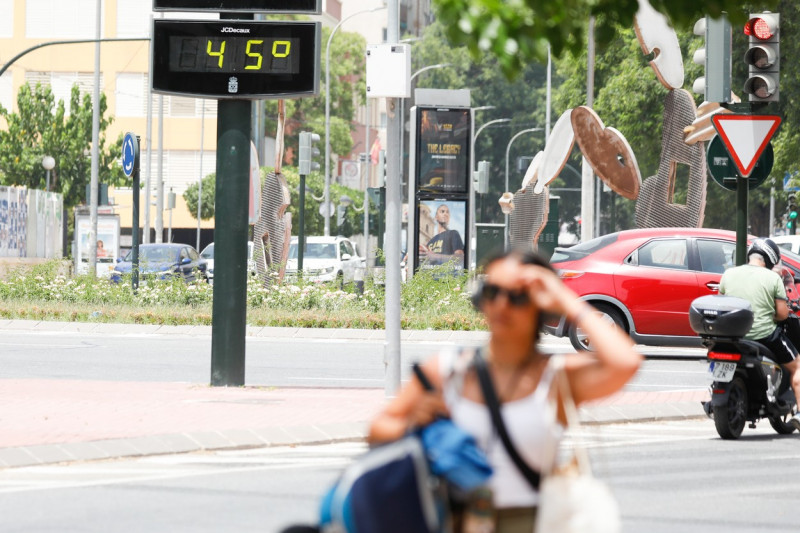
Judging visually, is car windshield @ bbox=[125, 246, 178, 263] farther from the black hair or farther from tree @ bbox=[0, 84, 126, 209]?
the black hair

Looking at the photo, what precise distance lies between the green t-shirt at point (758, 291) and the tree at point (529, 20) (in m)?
6.71

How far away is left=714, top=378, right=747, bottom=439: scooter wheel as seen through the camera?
1144 centimetres

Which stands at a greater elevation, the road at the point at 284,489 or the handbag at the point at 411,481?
the handbag at the point at 411,481

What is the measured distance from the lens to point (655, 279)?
18.8 m

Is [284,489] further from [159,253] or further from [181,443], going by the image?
[159,253]

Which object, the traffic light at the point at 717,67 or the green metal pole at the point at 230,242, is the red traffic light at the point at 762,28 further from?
the green metal pole at the point at 230,242

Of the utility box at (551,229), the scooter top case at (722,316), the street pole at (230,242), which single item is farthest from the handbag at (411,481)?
the utility box at (551,229)

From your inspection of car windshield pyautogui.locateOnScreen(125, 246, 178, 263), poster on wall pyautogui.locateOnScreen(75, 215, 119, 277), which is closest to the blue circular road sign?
car windshield pyautogui.locateOnScreen(125, 246, 178, 263)

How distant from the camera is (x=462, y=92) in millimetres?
34125

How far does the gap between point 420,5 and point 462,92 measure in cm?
8772

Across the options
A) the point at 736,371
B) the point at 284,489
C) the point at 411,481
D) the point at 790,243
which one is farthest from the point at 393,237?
the point at 790,243

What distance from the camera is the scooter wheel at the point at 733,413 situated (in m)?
11.4

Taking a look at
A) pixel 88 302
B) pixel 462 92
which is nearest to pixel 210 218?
pixel 462 92

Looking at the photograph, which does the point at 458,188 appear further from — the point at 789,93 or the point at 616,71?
the point at 616,71
